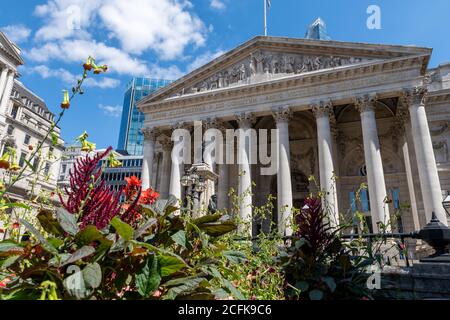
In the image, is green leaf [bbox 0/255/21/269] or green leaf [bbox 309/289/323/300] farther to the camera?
green leaf [bbox 309/289/323/300]

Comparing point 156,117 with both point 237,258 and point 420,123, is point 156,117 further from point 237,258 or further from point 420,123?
point 237,258

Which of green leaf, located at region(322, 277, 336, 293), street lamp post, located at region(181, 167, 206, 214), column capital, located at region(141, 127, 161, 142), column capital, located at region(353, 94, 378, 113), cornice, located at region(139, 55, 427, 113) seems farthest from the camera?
column capital, located at region(141, 127, 161, 142)

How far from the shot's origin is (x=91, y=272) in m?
1.57

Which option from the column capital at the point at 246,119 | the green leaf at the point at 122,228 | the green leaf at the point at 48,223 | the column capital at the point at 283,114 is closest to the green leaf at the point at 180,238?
the green leaf at the point at 122,228

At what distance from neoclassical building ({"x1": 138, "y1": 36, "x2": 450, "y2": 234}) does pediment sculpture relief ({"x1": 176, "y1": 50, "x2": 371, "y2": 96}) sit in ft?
0.30

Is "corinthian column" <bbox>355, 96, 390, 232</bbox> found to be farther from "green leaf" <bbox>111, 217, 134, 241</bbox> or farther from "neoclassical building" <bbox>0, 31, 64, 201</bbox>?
"neoclassical building" <bbox>0, 31, 64, 201</bbox>

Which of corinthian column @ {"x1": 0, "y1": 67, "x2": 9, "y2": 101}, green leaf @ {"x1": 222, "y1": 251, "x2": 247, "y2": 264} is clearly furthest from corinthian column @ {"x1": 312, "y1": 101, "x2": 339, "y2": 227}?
corinthian column @ {"x1": 0, "y1": 67, "x2": 9, "y2": 101}

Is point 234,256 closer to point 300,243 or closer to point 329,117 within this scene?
point 300,243

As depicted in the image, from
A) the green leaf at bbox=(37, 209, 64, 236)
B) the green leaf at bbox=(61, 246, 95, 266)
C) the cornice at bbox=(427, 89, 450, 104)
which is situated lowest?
the green leaf at bbox=(61, 246, 95, 266)

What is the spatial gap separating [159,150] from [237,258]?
30700 millimetres

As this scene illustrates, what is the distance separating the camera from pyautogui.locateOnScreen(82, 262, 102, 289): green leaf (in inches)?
59.1

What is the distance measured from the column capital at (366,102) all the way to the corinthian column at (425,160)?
7.38 ft
